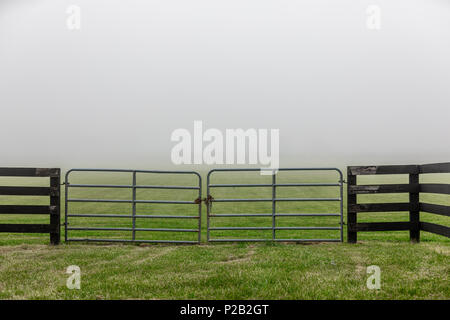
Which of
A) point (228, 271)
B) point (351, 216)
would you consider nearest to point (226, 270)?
point (228, 271)

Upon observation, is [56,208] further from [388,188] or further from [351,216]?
[388,188]

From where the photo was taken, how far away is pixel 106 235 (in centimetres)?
980

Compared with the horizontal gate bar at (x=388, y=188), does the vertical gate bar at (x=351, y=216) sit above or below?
below

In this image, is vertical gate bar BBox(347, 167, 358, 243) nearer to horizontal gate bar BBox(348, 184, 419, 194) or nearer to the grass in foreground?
horizontal gate bar BBox(348, 184, 419, 194)

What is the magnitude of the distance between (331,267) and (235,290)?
1845 millimetres

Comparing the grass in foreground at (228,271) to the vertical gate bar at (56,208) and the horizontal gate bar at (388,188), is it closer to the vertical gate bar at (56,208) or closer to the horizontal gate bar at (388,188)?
the vertical gate bar at (56,208)

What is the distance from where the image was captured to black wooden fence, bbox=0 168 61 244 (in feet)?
25.2

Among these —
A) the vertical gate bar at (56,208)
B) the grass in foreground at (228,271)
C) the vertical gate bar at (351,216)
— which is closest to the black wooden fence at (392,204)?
the vertical gate bar at (351,216)

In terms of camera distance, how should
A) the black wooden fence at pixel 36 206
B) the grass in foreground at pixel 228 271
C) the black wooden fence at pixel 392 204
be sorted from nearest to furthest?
the grass in foreground at pixel 228 271
the black wooden fence at pixel 392 204
the black wooden fence at pixel 36 206

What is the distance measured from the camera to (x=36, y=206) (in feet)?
25.1

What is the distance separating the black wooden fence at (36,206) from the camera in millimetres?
7684

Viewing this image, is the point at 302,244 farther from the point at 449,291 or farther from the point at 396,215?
the point at 396,215

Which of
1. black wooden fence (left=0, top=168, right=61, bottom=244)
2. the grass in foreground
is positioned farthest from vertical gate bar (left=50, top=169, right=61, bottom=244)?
the grass in foreground
